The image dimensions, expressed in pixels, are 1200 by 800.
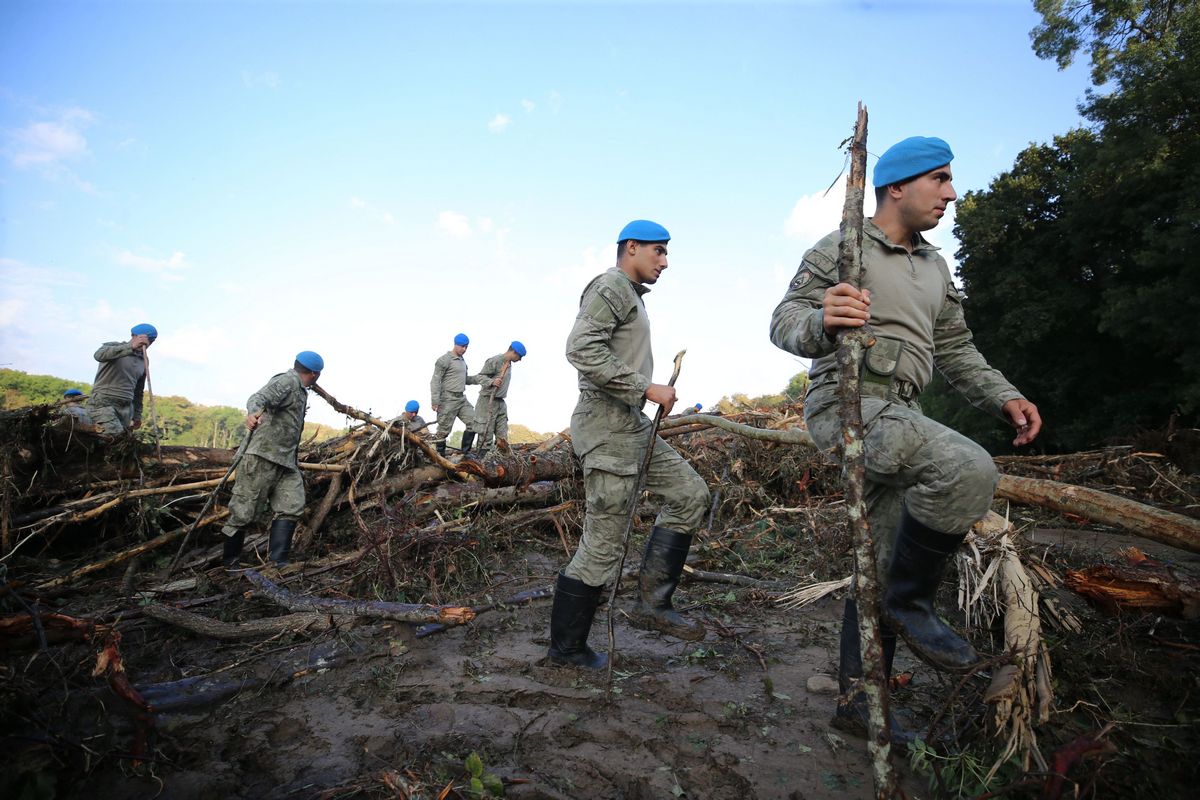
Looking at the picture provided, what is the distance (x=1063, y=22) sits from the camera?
17172 millimetres

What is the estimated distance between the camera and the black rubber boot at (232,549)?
6500mm

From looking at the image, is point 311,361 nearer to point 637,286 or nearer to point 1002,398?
point 637,286

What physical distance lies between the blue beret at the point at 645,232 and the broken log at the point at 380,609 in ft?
7.89

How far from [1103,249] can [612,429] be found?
17697mm

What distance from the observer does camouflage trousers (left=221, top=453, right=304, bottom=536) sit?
6.47 metres

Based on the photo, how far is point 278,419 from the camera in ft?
21.9

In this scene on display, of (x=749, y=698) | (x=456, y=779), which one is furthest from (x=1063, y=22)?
(x=456, y=779)

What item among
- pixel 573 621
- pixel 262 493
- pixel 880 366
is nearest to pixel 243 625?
pixel 573 621

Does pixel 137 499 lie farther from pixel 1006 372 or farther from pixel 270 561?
pixel 1006 372

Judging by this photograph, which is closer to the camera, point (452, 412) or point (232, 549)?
point (232, 549)

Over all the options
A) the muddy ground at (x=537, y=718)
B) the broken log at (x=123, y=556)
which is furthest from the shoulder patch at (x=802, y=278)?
the broken log at (x=123, y=556)

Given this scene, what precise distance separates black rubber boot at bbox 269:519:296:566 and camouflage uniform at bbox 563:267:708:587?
4.18 metres

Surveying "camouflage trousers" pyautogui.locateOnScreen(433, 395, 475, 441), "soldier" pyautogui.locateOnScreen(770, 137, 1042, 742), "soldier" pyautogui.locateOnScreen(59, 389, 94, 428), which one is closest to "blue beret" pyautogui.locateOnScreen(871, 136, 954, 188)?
"soldier" pyautogui.locateOnScreen(770, 137, 1042, 742)

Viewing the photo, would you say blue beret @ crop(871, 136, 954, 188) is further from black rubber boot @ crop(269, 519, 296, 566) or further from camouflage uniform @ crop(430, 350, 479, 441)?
camouflage uniform @ crop(430, 350, 479, 441)
